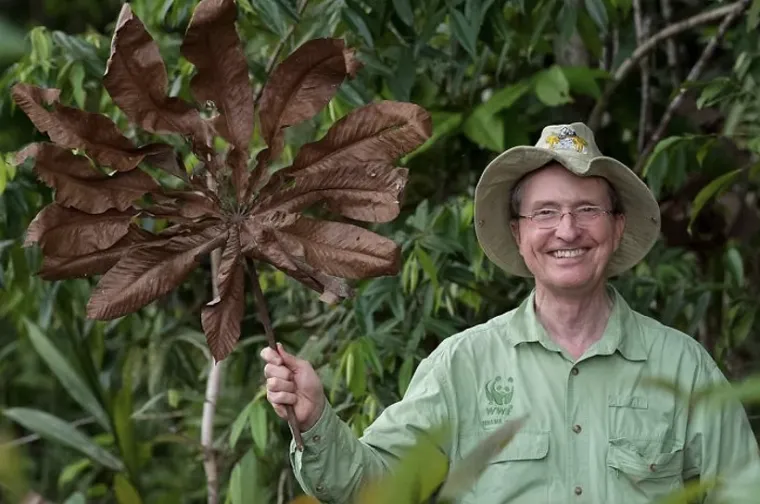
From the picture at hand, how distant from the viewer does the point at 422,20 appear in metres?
2.67

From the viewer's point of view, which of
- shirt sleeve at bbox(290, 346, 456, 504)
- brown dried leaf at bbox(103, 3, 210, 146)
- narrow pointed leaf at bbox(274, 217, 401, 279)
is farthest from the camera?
shirt sleeve at bbox(290, 346, 456, 504)

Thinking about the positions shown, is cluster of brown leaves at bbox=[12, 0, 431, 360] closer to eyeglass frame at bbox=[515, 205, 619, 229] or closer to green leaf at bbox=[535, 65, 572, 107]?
eyeglass frame at bbox=[515, 205, 619, 229]

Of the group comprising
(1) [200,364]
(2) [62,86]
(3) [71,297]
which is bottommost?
(1) [200,364]

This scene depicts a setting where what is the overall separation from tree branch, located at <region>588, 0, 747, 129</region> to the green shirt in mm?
1055

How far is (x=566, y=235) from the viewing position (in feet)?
6.24

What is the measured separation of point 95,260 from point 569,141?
858 mm

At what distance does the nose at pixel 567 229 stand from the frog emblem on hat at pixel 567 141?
11 cm

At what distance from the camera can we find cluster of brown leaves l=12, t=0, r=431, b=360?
4.45ft

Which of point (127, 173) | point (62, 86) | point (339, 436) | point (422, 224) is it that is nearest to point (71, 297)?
point (62, 86)

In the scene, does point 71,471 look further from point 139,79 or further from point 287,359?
point 139,79

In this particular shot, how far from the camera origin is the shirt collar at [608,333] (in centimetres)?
194

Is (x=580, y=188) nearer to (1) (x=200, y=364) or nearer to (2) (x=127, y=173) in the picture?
(2) (x=127, y=173)

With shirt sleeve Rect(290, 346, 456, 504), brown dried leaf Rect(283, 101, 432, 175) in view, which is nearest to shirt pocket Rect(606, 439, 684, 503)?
shirt sleeve Rect(290, 346, 456, 504)

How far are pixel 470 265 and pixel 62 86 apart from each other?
0.90 meters
